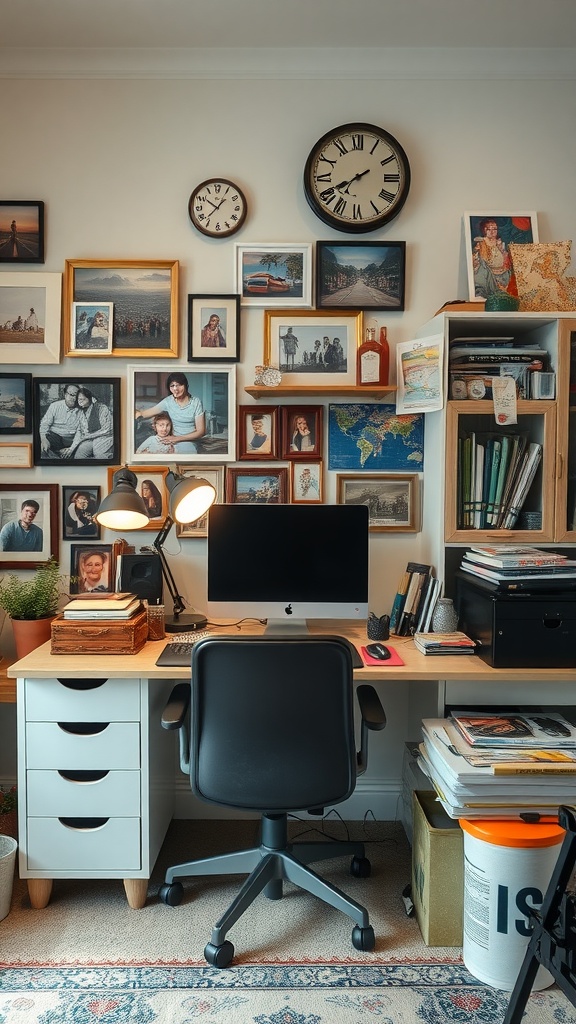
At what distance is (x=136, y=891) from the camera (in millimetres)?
2055

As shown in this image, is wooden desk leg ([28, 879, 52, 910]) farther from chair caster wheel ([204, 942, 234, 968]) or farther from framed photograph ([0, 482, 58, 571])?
framed photograph ([0, 482, 58, 571])

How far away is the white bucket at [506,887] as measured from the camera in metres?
1.72

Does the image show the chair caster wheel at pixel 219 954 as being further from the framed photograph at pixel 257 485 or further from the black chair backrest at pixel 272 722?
the framed photograph at pixel 257 485

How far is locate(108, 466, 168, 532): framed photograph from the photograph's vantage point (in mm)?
2576

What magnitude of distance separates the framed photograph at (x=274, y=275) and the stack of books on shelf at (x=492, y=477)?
84 centimetres

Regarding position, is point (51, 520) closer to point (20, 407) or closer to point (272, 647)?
point (20, 407)

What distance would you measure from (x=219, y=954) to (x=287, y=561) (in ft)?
3.75

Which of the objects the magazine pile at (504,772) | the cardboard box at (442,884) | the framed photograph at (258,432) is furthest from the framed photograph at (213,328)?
the cardboard box at (442,884)

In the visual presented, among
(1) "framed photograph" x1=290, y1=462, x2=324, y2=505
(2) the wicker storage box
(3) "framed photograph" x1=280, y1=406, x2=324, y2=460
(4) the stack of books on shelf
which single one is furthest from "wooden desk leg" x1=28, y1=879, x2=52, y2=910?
(4) the stack of books on shelf

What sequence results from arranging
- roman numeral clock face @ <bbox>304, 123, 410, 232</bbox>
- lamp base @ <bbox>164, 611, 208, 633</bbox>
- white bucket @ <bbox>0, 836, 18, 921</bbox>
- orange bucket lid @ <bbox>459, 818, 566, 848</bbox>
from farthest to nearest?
1. roman numeral clock face @ <bbox>304, 123, 410, 232</bbox>
2. lamp base @ <bbox>164, 611, 208, 633</bbox>
3. white bucket @ <bbox>0, 836, 18, 921</bbox>
4. orange bucket lid @ <bbox>459, 818, 566, 848</bbox>

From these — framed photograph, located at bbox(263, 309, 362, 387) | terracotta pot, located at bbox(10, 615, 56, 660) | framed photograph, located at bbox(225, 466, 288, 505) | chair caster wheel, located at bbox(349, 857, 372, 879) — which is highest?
framed photograph, located at bbox(263, 309, 362, 387)

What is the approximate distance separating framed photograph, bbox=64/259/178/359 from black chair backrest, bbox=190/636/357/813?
51.0 inches

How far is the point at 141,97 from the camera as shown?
253 cm

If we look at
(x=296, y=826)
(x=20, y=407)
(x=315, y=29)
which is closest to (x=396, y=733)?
(x=296, y=826)
